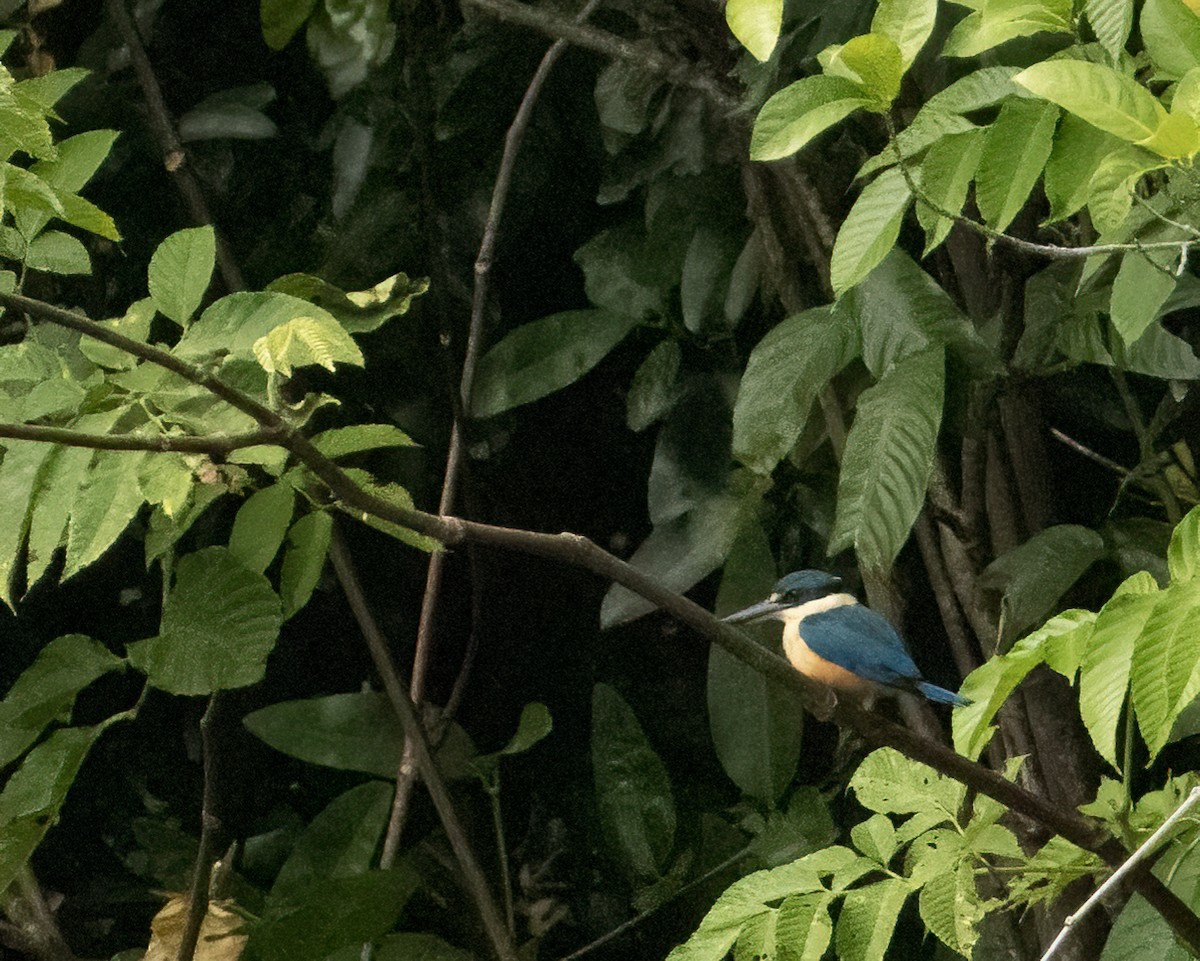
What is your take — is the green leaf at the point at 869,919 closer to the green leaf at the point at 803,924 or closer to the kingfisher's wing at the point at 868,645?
the green leaf at the point at 803,924

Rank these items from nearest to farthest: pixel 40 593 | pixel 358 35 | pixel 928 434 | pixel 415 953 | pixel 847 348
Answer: pixel 928 434
pixel 847 348
pixel 415 953
pixel 358 35
pixel 40 593

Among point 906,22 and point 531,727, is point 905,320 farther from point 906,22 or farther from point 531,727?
point 531,727

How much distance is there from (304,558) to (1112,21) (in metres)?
0.93

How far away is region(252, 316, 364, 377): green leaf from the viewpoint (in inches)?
36.9

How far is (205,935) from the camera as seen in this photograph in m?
1.66

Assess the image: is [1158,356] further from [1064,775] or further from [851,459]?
[1064,775]

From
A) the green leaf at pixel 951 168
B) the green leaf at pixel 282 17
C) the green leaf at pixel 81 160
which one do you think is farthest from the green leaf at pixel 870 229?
the green leaf at pixel 282 17

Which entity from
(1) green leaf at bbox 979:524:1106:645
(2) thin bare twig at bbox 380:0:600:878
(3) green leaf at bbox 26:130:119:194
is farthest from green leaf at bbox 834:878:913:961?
(3) green leaf at bbox 26:130:119:194

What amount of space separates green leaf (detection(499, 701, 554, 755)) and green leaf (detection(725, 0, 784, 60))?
3.21 ft

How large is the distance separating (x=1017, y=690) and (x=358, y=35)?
3.50ft

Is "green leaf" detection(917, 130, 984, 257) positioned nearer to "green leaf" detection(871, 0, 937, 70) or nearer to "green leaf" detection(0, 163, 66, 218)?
"green leaf" detection(871, 0, 937, 70)

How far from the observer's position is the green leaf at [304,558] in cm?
150

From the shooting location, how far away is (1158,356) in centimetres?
137

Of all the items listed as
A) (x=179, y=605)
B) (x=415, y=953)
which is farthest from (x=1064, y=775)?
(x=179, y=605)
